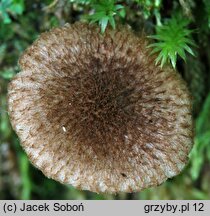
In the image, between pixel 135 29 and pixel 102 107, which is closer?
pixel 102 107

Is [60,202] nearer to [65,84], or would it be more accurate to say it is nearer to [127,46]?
[65,84]

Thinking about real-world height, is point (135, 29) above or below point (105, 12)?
below

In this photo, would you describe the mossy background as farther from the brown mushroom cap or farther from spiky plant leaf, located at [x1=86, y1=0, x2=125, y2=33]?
the brown mushroom cap

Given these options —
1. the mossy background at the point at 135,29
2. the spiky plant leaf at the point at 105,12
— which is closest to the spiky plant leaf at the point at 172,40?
the mossy background at the point at 135,29

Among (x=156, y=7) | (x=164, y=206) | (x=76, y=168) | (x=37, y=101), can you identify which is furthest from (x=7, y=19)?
(x=164, y=206)

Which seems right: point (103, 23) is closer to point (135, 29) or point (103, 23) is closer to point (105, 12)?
point (105, 12)

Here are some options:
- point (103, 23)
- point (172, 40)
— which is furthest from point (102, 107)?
point (172, 40)
